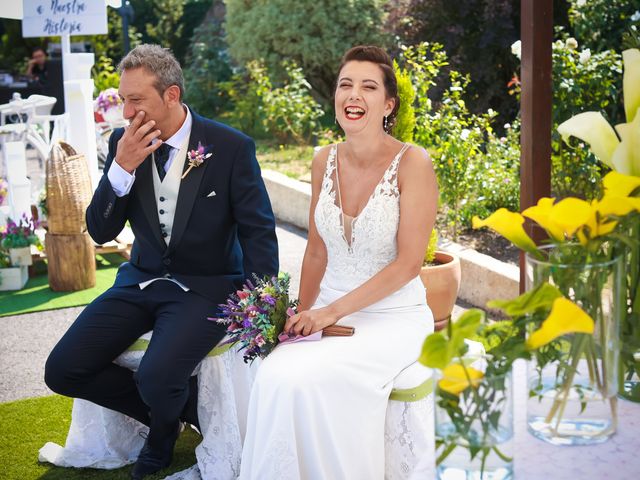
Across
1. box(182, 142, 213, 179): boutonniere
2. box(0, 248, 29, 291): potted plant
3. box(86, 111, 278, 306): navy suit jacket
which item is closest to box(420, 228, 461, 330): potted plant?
box(86, 111, 278, 306): navy suit jacket

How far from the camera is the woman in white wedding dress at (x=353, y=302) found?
280cm

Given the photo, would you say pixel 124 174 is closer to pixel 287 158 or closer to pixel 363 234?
pixel 363 234

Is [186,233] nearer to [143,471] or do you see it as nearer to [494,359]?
[143,471]

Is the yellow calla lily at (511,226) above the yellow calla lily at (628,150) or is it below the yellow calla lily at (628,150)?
below

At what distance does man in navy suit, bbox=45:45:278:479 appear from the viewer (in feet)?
11.5

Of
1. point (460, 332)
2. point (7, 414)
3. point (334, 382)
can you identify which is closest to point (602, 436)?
point (460, 332)

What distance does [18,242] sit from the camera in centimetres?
640

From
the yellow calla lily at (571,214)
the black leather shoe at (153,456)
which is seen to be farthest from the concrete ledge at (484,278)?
the yellow calla lily at (571,214)

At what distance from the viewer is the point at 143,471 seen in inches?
140

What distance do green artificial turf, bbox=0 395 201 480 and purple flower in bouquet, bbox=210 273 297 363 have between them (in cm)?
91

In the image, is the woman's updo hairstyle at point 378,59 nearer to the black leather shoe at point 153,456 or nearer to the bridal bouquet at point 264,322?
the bridal bouquet at point 264,322

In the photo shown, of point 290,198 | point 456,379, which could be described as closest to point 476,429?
point 456,379

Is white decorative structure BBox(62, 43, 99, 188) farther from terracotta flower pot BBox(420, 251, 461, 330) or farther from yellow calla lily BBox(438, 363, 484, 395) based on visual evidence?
yellow calla lily BBox(438, 363, 484, 395)

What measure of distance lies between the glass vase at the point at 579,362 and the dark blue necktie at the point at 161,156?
7.62 feet
